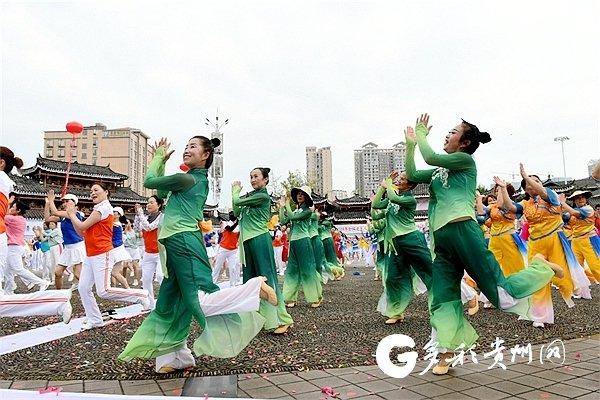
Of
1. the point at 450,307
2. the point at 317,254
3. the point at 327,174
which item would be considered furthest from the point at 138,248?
the point at 327,174

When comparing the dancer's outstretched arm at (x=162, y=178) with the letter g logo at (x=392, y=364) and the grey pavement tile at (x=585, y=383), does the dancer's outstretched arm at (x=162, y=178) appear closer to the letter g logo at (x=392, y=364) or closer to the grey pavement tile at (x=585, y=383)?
the letter g logo at (x=392, y=364)

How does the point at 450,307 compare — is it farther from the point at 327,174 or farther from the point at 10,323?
the point at 327,174

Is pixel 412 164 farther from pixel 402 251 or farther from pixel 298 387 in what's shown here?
pixel 298 387

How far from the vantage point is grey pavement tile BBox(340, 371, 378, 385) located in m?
3.70

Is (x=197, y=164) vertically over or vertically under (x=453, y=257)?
over

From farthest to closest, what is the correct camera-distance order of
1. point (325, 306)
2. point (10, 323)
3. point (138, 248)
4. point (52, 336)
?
point (138, 248) → point (325, 306) → point (10, 323) → point (52, 336)

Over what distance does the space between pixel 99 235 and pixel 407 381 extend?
424 cm

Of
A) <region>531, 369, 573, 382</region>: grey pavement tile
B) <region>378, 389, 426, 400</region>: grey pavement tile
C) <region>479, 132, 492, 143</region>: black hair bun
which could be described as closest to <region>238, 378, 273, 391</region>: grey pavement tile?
<region>378, 389, 426, 400</region>: grey pavement tile

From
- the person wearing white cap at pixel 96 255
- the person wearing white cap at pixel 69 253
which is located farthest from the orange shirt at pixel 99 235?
the person wearing white cap at pixel 69 253

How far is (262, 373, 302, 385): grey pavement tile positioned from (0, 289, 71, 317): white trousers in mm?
3113

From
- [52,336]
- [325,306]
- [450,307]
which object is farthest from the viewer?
[325,306]

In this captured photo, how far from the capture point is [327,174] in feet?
255

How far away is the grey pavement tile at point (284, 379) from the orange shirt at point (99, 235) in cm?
328

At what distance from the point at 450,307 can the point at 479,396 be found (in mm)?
849
